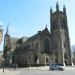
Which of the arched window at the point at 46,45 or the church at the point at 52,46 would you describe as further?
the arched window at the point at 46,45

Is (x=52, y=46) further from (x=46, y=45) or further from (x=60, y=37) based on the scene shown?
(x=60, y=37)

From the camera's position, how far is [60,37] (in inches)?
2621

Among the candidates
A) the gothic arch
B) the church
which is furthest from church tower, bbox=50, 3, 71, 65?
the gothic arch

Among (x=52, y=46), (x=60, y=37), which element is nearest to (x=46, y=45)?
(x=52, y=46)

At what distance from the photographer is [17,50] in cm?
8181

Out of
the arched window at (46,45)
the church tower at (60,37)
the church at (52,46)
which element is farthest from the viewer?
the arched window at (46,45)

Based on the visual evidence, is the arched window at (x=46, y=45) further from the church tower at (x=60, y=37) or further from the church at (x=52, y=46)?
the church tower at (x=60, y=37)

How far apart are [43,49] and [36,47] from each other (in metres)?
2.89

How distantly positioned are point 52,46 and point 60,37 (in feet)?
15.9

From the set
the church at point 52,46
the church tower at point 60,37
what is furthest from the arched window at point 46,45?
the church tower at point 60,37

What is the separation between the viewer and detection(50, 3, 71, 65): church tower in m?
64.7

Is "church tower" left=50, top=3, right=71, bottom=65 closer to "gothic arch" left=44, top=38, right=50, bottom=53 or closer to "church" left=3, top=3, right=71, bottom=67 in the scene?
"church" left=3, top=3, right=71, bottom=67

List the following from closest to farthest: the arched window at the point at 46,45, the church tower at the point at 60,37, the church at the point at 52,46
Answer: the church at the point at 52,46 → the church tower at the point at 60,37 → the arched window at the point at 46,45

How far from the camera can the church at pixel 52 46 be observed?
6200 centimetres
